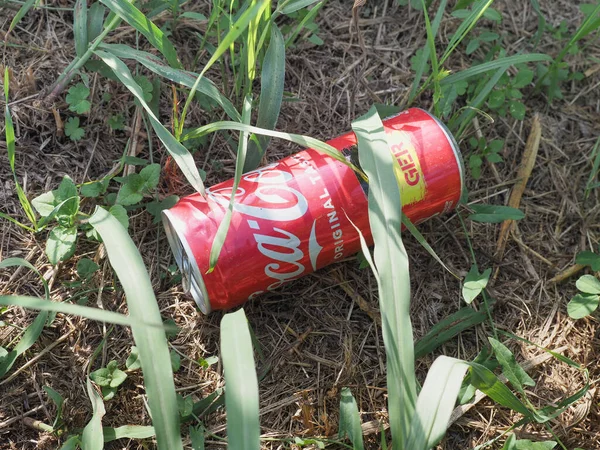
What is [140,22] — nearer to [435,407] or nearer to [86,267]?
[86,267]

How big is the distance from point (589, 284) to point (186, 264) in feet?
3.23

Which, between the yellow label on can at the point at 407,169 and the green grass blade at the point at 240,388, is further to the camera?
the yellow label on can at the point at 407,169

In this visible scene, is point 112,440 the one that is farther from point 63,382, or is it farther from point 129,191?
point 129,191

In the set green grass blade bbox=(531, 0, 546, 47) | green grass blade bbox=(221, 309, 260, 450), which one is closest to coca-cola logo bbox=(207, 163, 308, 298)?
green grass blade bbox=(221, 309, 260, 450)

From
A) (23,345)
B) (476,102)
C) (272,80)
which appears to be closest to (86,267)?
(23,345)

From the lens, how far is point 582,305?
1410mm

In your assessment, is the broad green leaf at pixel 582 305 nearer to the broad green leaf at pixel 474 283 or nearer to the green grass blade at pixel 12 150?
the broad green leaf at pixel 474 283

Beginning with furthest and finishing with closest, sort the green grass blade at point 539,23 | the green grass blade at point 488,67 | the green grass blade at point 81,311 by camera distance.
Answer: the green grass blade at point 539,23 < the green grass blade at point 488,67 < the green grass blade at point 81,311

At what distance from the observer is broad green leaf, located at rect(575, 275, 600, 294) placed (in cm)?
140

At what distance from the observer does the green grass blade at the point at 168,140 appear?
1.18 meters

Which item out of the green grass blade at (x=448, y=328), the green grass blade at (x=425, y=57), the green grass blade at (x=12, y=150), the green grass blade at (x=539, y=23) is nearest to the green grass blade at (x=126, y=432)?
the green grass blade at (x=12, y=150)

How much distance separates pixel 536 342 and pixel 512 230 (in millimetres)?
302

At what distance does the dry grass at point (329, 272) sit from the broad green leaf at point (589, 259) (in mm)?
64

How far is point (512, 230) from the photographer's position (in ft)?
5.09
